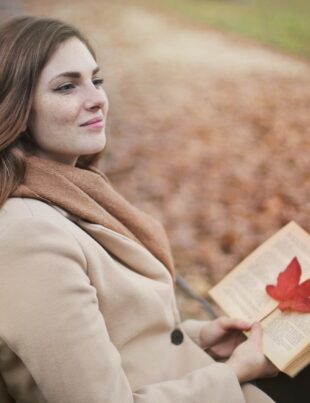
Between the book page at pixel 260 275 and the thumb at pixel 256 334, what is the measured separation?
0.10 feet

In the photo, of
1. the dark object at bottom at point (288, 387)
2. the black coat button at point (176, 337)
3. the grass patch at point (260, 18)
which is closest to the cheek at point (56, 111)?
the black coat button at point (176, 337)

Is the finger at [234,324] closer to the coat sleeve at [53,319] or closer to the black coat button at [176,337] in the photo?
the black coat button at [176,337]

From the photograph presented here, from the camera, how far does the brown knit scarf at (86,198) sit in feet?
3.00

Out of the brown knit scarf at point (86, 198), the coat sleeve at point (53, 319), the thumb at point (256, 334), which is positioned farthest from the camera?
the thumb at point (256, 334)

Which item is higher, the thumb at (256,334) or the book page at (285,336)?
the book page at (285,336)

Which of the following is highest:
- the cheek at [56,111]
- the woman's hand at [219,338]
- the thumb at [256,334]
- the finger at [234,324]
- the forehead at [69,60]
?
the forehead at [69,60]

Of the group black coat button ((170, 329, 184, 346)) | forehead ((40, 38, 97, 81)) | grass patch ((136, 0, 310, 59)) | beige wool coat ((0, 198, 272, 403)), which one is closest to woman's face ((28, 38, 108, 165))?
forehead ((40, 38, 97, 81))

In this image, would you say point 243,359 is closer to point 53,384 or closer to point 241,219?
point 53,384

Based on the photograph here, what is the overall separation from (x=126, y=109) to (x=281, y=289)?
1189 millimetres

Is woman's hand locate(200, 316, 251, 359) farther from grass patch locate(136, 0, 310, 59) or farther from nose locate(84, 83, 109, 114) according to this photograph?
grass patch locate(136, 0, 310, 59)

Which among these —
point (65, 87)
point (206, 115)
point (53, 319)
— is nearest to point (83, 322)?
point (53, 319)

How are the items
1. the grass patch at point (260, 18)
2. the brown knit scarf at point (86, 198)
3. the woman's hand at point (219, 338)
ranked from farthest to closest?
the grass patch at point (260, 18)
the woman's hand at point (219, 338)
the brown knit scarf at point (86, 198)

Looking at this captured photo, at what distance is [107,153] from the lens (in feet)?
6.63

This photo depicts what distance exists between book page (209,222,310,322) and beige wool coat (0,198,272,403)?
7.7 inches
